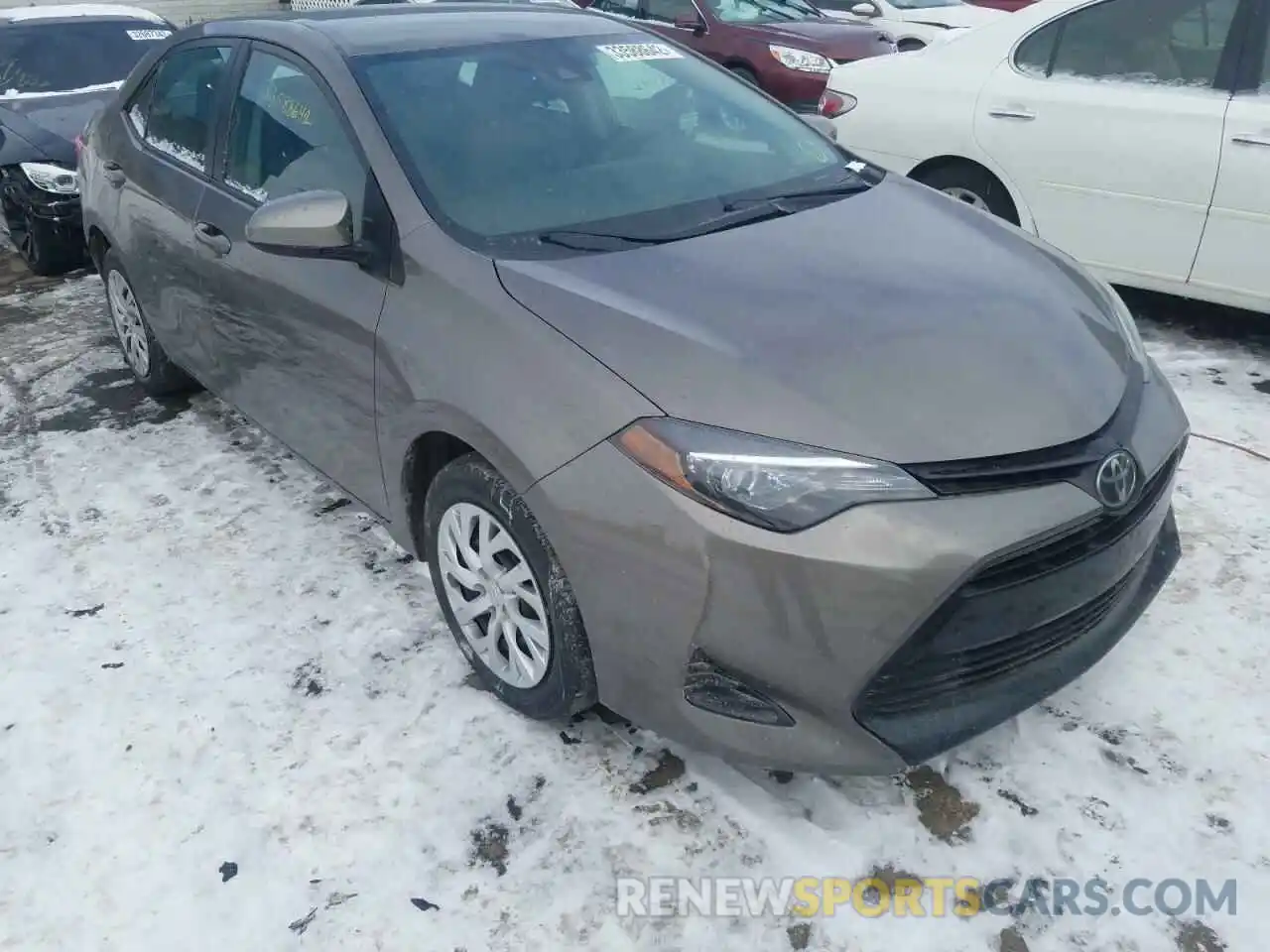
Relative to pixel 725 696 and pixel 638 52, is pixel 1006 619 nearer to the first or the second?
pixel 725 696

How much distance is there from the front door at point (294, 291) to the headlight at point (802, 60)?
603 cm

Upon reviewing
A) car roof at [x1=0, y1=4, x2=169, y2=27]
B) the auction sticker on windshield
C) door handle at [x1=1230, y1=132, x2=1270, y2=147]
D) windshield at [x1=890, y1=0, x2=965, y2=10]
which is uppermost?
windshield at [x1=890, y1=0, x2=965, y2=10]

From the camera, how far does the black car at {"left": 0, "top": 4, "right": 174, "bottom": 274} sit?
20.7 ft

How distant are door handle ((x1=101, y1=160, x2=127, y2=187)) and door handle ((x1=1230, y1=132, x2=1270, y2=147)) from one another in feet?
14.5

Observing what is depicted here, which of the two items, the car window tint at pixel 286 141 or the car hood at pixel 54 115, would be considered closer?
the car window tint at pixel 286 141

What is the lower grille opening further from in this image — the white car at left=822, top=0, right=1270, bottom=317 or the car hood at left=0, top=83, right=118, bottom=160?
the car hood at left=0, top=83, right=118, bottom=160

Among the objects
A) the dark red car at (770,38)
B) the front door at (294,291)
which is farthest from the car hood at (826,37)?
the front door at (294,291)

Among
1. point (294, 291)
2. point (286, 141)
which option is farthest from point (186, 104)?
point (294, 291)

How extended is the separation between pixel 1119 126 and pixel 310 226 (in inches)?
140

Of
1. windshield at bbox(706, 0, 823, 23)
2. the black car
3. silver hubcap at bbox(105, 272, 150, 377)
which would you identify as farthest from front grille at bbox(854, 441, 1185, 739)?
windshield at bbox(706, 0, 823, 23)

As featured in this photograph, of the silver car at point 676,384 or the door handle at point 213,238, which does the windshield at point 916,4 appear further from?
the door handle at point 213,238

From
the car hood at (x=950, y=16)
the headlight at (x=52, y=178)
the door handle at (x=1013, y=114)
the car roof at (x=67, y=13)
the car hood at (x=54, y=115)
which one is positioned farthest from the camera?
the car hood at (x=950, y=16)

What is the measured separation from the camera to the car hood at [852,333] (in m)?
2.07

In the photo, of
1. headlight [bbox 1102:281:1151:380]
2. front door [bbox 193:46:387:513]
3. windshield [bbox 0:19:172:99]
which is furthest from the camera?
windshield [bbox 0:19:172:99]
